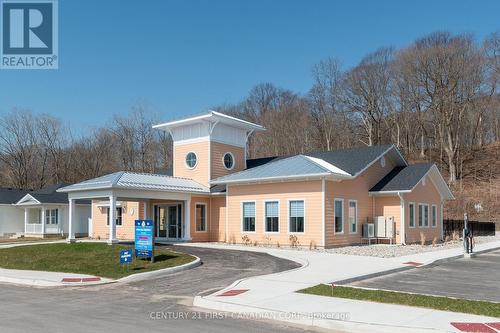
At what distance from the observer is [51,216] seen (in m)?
44.0

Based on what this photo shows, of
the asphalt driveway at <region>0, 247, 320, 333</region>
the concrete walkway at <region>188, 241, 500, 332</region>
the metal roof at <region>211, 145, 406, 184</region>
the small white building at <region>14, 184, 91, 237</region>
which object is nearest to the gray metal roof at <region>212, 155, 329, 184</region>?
the metal roof at <region>211, 145, 406, 184</region>

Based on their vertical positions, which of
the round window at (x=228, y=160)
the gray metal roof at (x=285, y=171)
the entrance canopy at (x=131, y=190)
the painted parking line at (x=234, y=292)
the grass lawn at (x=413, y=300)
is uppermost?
the round window at (x=228, y=160)

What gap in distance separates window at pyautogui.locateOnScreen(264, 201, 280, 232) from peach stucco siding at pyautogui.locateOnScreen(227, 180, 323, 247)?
22cm

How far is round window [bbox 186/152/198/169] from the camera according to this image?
31312 mm

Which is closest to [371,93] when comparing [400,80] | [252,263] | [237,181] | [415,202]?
[400,80]

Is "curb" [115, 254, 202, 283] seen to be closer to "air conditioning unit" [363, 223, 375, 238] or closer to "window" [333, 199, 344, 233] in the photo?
"window" [333, 199, 344, 233]

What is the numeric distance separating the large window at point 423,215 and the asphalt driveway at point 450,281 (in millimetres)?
10668

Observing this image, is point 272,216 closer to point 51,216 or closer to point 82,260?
point 82,260

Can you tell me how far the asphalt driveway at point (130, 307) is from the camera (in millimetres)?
8805

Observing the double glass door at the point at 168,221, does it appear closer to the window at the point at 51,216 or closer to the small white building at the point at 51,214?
the small white building at the point at 51,214

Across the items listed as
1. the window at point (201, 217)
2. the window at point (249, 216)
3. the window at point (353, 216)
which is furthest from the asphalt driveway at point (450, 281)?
the window at point (201, 217)

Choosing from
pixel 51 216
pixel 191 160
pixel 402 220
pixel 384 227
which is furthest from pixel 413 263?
pixel 51 216

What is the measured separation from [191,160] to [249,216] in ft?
20.6

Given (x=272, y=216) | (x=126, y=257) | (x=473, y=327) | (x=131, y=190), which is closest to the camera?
(x=473, y=327)
